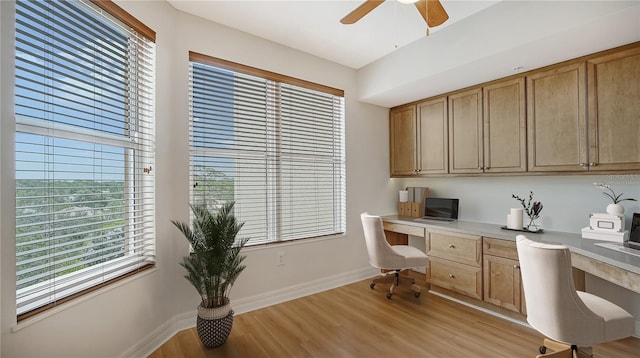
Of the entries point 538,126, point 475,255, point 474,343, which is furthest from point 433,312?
point 538,126

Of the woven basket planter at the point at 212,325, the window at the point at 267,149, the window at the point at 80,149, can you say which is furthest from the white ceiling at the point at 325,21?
the woven basket planter at the point at 212,325

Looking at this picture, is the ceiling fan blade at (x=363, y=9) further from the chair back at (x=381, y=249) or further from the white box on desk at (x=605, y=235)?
the white box on desk at (x=605, y=235)

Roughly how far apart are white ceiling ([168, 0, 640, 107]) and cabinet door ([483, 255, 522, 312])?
1863mm

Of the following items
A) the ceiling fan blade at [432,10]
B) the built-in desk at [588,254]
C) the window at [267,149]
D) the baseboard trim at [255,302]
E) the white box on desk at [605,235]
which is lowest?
the baseboard trim at [255,302]

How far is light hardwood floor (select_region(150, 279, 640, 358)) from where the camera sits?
2082 mm

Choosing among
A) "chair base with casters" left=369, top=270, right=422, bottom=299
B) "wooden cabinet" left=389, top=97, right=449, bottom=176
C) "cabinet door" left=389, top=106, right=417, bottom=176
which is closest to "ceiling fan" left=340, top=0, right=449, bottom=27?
"wooden cabinet" left=389, top=97, right=449, bottom=176

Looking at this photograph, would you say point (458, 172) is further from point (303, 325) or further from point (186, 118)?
point (186, 118)

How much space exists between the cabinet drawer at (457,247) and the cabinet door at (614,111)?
1.16 meters

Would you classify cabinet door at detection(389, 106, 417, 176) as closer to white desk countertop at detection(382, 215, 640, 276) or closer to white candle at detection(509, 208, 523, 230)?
white desk countertop at detection(382, 215, 640, 276)

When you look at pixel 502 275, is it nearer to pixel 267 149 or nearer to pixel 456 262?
pixel 456 262

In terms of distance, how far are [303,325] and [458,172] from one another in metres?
2.44

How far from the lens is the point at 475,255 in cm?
274

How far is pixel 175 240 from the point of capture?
239 cm

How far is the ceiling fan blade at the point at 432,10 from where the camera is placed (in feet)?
5.81
